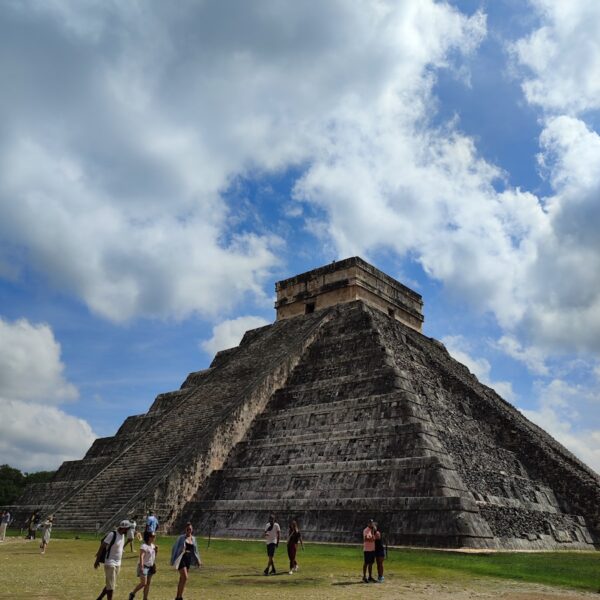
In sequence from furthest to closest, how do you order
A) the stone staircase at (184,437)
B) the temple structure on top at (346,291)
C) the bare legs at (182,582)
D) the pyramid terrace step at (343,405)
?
the temple structure on top at (346,291), the stone staircase at (184,437), the pyramid terrace step at (343,405), the bare legs at (182,582)

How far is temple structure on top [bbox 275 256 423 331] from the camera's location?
73.1 ft

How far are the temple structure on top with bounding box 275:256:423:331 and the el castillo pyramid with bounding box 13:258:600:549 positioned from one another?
4.53 ft

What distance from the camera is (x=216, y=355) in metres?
24.2

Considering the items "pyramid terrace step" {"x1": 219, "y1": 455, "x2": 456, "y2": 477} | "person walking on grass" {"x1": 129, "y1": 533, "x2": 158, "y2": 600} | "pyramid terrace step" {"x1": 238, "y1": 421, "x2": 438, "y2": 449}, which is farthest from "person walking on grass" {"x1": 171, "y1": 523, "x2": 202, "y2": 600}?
"pyramid terrace step" {"x1": 238, "y1": 421, "x2": 438, "y2": 449}

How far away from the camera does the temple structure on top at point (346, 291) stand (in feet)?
73.1

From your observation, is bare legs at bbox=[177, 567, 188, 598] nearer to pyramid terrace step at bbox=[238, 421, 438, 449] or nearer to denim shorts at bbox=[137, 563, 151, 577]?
denim shorts at bbox=[137, 563, 151, 577]

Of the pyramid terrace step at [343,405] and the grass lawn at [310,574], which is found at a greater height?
the pyramid terrace step at [343,405]

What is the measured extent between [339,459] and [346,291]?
973cm

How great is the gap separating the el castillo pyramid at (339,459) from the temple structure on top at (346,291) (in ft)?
4.53

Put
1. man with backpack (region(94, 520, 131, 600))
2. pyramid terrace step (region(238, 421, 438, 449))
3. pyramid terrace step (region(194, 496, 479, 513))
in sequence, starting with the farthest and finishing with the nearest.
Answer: pyramid terrace step (region(238, 421, 438, 449)) < pyramid terrace step (region(194, 496, 479, 513)) < man with backpack (region(94, 520, 131, 600))

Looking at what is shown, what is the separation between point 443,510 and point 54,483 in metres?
13.5

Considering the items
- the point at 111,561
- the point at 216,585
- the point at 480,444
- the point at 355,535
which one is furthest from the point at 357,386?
the point at 111,561

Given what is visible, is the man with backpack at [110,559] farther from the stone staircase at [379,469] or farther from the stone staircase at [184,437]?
the stone staircase at [184,437]

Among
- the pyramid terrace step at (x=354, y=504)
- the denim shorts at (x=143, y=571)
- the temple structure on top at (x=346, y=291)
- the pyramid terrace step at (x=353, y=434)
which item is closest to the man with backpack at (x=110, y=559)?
the denim shorts at (x=143, y=571)
